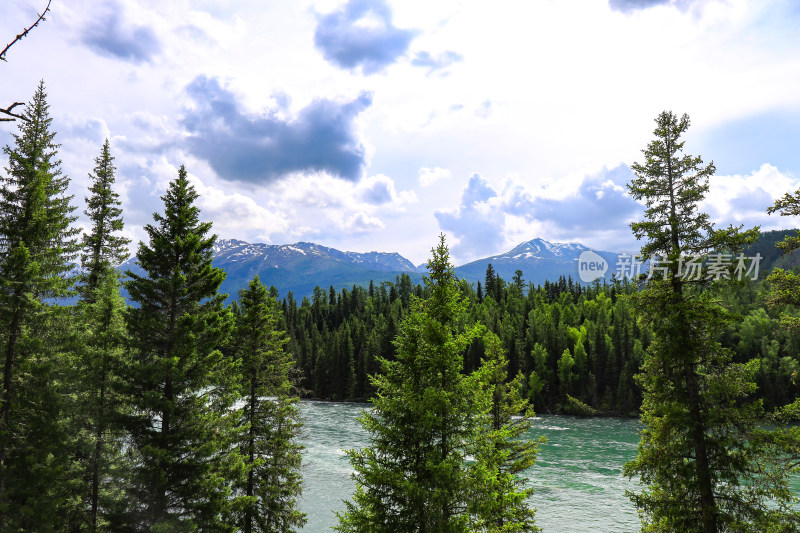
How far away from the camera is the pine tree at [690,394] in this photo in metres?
14.0

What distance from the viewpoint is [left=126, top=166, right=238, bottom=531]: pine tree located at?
579 inches

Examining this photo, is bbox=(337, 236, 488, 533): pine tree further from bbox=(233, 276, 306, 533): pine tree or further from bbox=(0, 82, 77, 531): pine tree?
bbox=(0, 82, 77, 531): pine tree

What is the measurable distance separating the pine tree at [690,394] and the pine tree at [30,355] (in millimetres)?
19437

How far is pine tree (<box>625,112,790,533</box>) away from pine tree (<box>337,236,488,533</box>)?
5.84m

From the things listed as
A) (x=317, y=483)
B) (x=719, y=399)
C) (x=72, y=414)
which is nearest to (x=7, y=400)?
(x=72, y=414)

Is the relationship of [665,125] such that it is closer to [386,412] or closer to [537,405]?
[386,412]

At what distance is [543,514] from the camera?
A: 1190 inches

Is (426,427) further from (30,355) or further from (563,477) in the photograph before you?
(563,477)

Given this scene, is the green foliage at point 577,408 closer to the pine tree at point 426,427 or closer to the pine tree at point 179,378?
the pine tree at point 426,427

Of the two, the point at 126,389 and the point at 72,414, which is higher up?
the point at 126,389

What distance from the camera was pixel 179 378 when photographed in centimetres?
1538

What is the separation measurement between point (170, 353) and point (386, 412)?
7.49 m

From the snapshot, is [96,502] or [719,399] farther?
[96,502]

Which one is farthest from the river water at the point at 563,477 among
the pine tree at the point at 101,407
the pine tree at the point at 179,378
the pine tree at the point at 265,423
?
the pine tree at the point at 101,407
